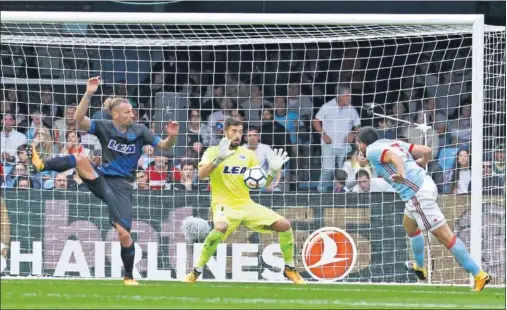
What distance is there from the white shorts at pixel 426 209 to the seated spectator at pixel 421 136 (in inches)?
134

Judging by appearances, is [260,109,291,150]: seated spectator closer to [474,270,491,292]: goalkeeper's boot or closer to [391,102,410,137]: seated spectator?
[391,102,410,137]: seated spectator

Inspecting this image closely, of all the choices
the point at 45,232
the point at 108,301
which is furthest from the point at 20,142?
the point at 108,301

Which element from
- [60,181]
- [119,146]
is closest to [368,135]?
[119,146]

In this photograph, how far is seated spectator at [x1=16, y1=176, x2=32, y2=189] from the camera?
1888 cm

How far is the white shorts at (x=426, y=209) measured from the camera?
1537cm

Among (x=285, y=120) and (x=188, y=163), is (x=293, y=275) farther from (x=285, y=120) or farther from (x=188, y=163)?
(x=285, y=120)

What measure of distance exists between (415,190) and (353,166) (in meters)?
3.54

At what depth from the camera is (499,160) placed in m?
18.6

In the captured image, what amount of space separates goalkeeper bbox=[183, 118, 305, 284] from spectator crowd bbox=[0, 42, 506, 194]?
2.00 metres

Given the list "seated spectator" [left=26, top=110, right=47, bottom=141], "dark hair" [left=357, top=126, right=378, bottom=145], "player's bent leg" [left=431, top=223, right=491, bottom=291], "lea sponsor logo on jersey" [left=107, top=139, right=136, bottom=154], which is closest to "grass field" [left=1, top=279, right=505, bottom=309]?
"player's bent leg" [left=431, top=223, right=491, bottom=291]

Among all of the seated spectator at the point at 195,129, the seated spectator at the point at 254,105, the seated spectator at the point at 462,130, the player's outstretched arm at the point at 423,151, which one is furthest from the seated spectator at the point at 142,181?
the player's outstretched arm at the point at 423,151

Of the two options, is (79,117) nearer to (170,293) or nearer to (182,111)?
(170,293)

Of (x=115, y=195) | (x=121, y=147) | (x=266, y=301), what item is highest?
(x=121, y=147)

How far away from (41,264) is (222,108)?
317 centimetres
